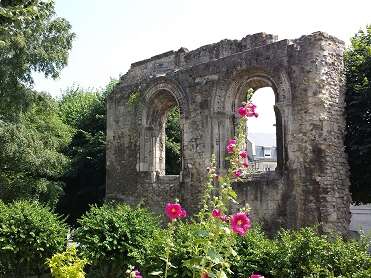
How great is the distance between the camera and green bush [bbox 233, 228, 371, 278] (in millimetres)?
5824

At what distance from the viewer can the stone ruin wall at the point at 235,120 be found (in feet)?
36.8

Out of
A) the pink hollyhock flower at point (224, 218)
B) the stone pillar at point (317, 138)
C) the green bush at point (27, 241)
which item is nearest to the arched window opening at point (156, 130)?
the stone pillar at point (317, 138)

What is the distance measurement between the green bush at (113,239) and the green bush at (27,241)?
0.82m

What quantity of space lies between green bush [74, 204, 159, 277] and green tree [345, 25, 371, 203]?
5.33 m

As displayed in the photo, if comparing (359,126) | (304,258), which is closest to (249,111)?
(304,258)

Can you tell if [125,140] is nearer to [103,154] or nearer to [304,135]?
[103,154]

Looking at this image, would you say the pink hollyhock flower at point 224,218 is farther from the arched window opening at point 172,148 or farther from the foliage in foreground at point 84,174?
→ the arched window opening at point 172,148

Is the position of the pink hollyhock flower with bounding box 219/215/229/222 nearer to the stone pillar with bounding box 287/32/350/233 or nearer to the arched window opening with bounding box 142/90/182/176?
the stone pillar with bounding box 287/32/350/233

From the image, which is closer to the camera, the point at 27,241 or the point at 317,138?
the point at 27,241

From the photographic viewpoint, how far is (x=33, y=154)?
53.3 ft

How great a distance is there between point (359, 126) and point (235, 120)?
3.24 metres

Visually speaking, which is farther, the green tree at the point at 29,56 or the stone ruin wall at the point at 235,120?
the green tree at the point at 29,56

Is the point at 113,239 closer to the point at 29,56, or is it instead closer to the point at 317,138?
the point at 317,138

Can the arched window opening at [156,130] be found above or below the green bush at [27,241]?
above
